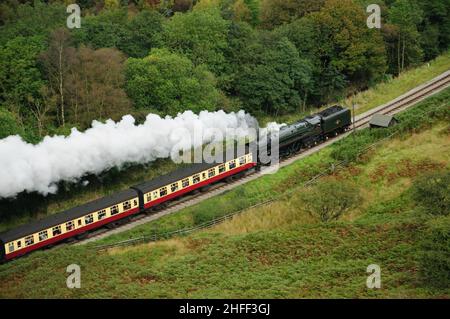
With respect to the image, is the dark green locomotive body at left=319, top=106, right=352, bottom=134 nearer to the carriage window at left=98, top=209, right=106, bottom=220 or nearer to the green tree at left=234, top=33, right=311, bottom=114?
the green tree at left=234, top=33, right=311, bottom=114

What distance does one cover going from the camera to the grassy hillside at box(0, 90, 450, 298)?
34.8 meters

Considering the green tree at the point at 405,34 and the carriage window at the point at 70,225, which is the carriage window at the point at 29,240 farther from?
the green tree at the point at 405,34

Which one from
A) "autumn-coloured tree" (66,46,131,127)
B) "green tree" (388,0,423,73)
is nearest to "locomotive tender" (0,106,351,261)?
"autumn-coloured tree" (66,46,131,127)

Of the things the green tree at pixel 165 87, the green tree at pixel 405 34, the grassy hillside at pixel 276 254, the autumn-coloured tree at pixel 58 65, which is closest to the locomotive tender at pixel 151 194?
the grassy hillside at pixel 276 254

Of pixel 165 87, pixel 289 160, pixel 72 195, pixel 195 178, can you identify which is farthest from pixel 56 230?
pixel 289 160

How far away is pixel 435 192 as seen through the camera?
131ft

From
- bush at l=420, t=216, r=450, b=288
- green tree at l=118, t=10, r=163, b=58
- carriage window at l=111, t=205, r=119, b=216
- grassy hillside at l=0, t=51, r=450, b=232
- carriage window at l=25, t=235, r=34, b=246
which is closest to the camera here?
bush at l=420, t=216, r=450, b=288

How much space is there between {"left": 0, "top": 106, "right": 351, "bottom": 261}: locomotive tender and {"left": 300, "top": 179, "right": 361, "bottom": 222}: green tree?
9069 mm

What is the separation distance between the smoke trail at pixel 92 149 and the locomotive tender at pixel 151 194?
251cm

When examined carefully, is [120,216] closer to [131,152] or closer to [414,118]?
[131,152]

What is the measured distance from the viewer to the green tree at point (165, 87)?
5675 centimetres

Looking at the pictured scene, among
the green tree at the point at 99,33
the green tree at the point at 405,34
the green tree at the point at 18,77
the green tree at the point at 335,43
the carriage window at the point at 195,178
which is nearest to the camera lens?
the carriage window at the point at 195,178

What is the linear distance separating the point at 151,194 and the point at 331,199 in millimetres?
12922

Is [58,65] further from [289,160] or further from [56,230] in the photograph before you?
[289,160]
